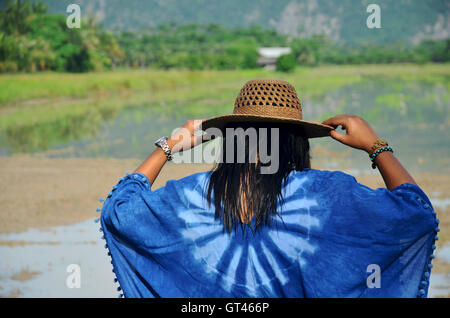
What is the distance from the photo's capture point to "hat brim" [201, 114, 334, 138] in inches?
56.8

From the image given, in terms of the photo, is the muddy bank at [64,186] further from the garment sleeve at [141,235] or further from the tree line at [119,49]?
the tree line at [119,49]

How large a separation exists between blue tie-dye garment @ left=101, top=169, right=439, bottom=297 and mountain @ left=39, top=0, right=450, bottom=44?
8908 cm

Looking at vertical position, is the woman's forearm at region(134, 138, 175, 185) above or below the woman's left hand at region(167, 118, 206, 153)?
below

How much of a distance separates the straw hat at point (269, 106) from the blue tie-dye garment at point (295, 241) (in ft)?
0.50

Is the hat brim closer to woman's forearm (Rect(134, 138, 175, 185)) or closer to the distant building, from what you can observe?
woman's forearm (Rect(134, 138, 175, 185))

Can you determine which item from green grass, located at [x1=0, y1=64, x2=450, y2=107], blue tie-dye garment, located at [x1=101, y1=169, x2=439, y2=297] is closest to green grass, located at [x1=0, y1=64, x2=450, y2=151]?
green grass, located at [x1=0, y1=64, x2=450, y2=107]

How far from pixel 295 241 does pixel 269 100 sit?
0.36 metres

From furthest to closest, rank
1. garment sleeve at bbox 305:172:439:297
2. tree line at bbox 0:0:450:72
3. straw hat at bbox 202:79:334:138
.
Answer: tree line at bbox 0:0:450:72, straw hat at bbox 202:79:334:138, garment sleeve at bbox 305:172:439:297

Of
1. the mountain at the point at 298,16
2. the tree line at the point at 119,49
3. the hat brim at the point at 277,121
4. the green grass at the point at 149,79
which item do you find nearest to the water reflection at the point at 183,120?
the green grass at the point at 149,79

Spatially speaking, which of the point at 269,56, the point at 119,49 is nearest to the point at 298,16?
the point at 269,56

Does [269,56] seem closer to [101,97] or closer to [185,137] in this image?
[101,97]

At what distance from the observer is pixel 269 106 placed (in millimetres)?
1479

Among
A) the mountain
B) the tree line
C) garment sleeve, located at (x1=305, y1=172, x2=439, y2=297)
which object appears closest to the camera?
garment sleeve, located at (x1=305, y1=172, x2=439, y2=297)

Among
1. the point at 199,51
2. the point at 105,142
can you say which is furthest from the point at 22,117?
the point at 199,51
